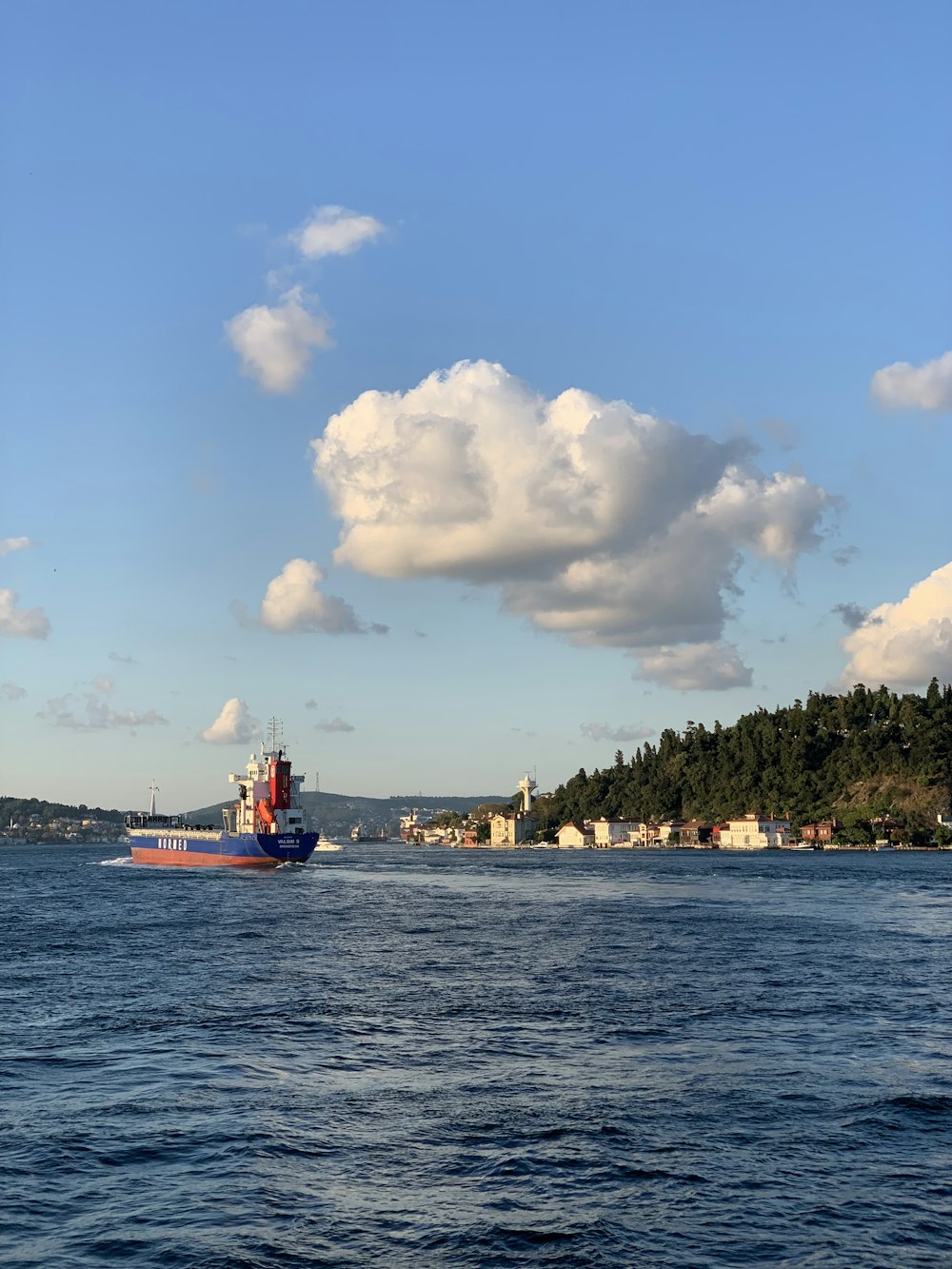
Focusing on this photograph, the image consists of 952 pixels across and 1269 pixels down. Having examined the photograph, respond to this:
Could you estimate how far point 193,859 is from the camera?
557ft

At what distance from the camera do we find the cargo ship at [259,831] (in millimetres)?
154125

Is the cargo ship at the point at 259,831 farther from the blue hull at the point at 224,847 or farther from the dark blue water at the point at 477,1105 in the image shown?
the dark blue water at the point at 477,1105

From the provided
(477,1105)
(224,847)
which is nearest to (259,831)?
(224,847)

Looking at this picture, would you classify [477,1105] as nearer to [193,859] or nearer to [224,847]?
[224,847]

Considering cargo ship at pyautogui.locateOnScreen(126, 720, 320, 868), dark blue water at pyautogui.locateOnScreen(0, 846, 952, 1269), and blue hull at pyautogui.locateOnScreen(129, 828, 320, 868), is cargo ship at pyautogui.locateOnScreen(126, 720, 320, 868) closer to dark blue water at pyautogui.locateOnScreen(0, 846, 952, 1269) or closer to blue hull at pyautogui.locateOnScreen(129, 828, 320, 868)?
blue hull at pyautogui.locateOnScreen(129, 828, 320, 868)

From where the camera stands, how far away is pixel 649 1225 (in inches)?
733

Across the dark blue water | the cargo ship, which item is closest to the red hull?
the cargo ship

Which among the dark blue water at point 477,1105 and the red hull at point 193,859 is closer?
the dark blue water at point 477,1105

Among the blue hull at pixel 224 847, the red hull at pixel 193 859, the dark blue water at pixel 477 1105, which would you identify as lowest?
the red hull at pixel 193 859

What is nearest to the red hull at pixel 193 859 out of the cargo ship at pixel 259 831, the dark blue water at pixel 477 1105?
the cargo ship at pixel 259 831

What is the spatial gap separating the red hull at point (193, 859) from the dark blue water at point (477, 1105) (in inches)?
3841

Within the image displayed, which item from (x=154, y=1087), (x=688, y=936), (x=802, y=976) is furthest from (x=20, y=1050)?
(x=688, y=936)

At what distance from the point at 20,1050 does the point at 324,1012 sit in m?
9.97

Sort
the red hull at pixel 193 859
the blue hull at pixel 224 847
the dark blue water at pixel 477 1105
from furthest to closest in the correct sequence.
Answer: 1. the red hull at pixel 193 859
2. the blue hull at pixel 224 847
3. the dark blue water at pixel 477 1105
